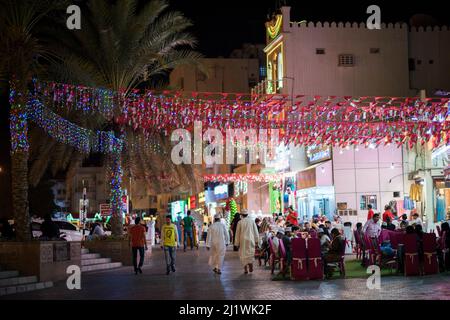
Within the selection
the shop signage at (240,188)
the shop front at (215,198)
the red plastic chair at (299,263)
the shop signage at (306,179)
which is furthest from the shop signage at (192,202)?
the red plastic chair at (299,263)

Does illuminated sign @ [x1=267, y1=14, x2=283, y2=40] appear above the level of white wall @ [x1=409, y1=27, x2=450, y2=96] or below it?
→ above

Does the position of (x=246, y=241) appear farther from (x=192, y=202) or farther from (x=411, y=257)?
(x=192, y=202)

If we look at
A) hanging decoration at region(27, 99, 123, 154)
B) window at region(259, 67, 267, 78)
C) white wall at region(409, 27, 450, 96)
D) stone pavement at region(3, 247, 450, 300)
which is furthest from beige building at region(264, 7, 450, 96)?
stone pavement at region(3, 247, 450, 300)

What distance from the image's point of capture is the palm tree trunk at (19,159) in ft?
61.0

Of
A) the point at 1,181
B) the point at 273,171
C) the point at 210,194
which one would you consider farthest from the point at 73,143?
the point at 210,194

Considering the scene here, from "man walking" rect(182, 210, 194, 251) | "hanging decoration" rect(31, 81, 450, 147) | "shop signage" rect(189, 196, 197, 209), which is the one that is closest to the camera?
"hanging decoration" rect(31, 81, 450, 147)

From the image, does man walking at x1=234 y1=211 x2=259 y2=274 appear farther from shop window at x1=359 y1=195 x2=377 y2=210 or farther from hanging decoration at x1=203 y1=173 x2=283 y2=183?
hanging decoration at x1=203 y1=173 x2=283 y2=183

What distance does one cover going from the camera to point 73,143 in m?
24.1

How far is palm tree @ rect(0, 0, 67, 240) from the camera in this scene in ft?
59.8

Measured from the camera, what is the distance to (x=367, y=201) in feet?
106

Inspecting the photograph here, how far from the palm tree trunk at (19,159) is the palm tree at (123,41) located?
12.8 ft

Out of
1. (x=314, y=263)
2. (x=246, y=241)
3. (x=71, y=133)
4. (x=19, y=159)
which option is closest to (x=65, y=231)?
(x=71, y=133)
